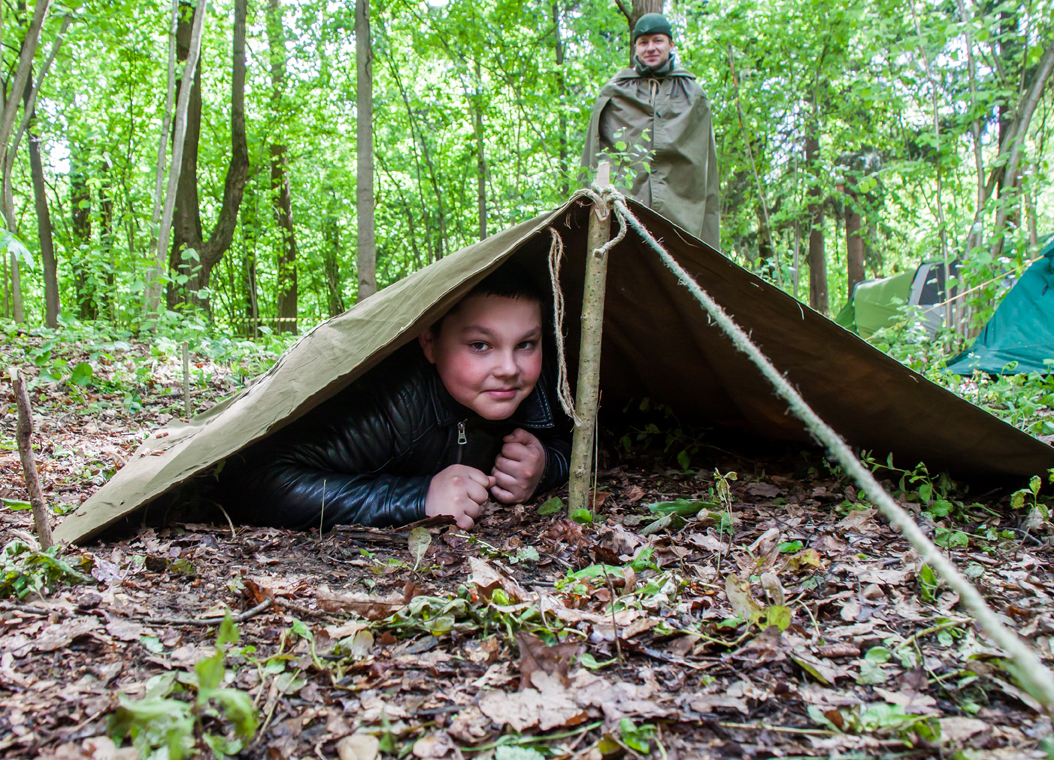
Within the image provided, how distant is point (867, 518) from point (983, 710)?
1.13m

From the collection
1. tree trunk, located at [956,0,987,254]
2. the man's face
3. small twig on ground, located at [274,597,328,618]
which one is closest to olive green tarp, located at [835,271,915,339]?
tree trunk, located at [956,0,987,254]

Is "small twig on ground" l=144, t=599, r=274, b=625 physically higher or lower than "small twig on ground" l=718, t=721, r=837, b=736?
higher

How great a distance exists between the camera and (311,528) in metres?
2.43

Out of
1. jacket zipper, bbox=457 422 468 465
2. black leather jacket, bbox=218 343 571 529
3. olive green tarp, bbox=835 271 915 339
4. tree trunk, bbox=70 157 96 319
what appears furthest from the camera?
olive green tarp, bbox=835 271 915 339

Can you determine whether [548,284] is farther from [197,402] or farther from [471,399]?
[197,402]

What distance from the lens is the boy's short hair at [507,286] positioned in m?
2.47

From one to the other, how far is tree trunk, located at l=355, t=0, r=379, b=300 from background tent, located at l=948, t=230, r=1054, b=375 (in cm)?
566

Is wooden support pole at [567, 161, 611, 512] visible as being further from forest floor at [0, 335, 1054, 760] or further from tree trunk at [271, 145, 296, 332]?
tree trunk at [271, 145, 296, 332]

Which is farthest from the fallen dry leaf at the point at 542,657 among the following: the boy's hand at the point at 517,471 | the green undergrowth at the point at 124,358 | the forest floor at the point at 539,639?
the green undergrowth at the point at 124,358

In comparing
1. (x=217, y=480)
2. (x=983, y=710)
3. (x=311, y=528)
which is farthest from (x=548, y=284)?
(x=983, y=710)

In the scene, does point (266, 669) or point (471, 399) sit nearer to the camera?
point (266, 669)

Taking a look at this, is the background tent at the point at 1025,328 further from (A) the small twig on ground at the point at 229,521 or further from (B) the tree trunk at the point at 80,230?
(B) the tree trunk at the point at 80,230

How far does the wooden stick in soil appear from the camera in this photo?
165cm

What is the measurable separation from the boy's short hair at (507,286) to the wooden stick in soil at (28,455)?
1328 millimetres
